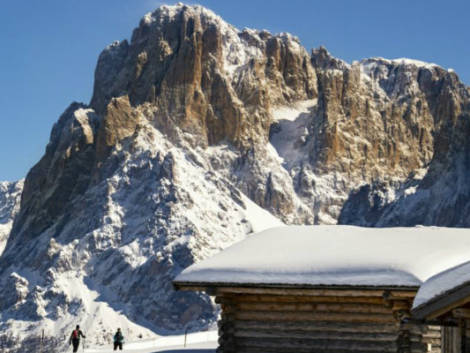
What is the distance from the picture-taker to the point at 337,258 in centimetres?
1856

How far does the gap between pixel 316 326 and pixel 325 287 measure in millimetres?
1549

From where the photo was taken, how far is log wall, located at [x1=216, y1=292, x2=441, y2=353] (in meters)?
18.7

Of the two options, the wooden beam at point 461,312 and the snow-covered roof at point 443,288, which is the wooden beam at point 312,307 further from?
the snow-covered roof at point 443,288

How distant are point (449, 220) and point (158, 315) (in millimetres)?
46721

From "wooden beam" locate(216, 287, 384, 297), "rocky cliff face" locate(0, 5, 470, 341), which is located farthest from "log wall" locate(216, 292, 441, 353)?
"rocky cliff face" locate(0, 5, 470, 341)

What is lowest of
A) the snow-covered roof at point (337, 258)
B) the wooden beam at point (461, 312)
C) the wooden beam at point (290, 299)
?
the wooden beam at point (461, 312)

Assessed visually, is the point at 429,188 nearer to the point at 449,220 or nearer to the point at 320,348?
the point at 449,220

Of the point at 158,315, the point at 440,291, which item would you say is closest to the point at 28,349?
the point at 158,315

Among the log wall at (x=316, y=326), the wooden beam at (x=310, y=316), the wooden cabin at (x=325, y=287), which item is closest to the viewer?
the wooden cabin at (x=325, y=287)

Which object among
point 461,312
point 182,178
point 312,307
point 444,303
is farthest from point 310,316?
point 182,178

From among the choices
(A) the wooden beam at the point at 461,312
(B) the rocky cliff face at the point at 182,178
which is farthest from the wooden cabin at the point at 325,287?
(B) the rocky cliff face at the point at 182,178

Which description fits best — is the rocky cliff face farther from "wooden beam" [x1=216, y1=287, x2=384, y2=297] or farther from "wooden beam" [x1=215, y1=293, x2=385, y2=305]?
"wooden beam" [x1=216, y1=287, x2=384, y2=297]

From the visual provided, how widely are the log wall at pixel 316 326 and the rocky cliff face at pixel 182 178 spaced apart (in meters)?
97.6

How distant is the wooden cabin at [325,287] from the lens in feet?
58.4
